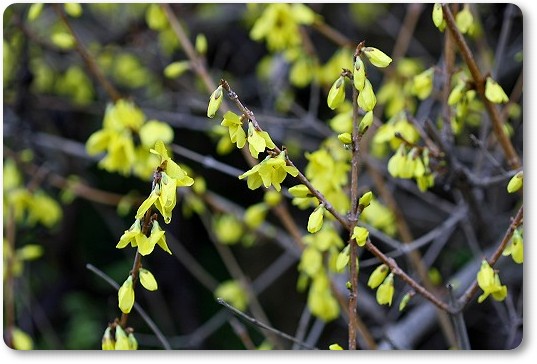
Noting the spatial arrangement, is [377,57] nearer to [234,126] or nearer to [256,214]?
[234,126]

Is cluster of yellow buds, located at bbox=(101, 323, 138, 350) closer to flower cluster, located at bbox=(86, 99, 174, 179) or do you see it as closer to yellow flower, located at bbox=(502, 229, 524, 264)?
flower cluster, located at bbox=(86, 99, 174, 179)

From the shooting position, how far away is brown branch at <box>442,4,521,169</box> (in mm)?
1151

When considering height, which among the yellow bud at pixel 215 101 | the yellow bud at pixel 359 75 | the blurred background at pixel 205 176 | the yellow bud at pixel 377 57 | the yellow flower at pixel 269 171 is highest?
the yellow bud at pixel 377 57

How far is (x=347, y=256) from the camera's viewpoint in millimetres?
1062

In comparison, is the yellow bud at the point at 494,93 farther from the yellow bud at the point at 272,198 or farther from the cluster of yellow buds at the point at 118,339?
the cluster of yellow buds at the point at 118,339

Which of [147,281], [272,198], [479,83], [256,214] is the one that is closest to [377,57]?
[479,83]

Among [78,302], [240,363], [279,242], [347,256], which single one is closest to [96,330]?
[78,302]

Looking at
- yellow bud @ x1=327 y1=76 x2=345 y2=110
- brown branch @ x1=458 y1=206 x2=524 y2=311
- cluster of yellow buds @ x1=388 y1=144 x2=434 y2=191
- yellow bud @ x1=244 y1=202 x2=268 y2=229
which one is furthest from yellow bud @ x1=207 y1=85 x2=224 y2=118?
yellow bud @ x1=244 y1=202 x2=268 y2=229

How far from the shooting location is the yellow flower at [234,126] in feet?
3.22

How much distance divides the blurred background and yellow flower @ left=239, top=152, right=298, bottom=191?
505 mm

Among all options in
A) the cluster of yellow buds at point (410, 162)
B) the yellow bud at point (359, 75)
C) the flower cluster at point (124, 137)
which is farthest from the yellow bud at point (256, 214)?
the yellow bud at point (359, 75)

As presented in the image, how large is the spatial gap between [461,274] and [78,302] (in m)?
1.20

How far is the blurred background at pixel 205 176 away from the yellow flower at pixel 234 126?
0.49 m

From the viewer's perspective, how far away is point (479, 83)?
1236mm
